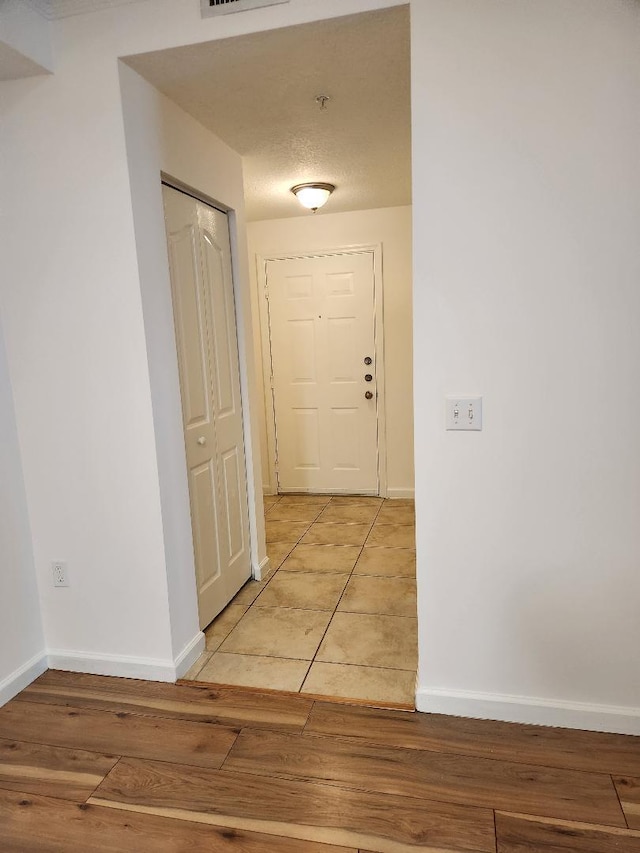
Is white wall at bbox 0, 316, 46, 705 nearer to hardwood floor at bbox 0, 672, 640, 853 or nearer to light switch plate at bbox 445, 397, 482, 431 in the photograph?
hardwood floor at bbox 0, 672, 640, 853

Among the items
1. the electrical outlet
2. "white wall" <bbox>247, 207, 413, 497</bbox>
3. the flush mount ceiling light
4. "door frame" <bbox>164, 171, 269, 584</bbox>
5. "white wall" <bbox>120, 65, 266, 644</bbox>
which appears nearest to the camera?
"white wall" <bbox>120, 65, 266, 644</bbox>

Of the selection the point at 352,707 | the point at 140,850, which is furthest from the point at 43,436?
the point at 352,707

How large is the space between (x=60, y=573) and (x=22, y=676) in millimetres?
425

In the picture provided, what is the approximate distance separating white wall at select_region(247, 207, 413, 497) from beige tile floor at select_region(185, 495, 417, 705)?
31.2 inches

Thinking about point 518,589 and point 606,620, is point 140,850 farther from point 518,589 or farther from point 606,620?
point 606,620

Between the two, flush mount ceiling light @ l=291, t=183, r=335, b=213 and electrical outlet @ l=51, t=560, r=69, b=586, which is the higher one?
flush mount ceiling light @ l=291, t=183, r=335, b=213

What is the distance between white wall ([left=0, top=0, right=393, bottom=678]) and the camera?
1.93 meters

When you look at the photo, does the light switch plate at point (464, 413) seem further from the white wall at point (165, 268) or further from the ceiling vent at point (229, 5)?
the ceiling vent at point (229, 5)

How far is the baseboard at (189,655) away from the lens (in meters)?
2.21

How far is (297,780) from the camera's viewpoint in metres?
1.65

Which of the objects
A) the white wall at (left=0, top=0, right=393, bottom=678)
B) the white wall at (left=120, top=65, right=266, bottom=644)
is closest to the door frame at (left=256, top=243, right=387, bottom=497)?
the white wall at (left=120, top=65, right=266, bottom=644)

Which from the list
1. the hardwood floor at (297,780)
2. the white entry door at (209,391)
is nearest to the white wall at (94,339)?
the white entry door at (209,391)

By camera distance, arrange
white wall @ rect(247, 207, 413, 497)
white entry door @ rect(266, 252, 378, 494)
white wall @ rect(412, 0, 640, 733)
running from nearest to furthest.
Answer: white wall @ rect(412, 0, 640, 733) → white wall @ rect(247, 207, 413, 497) → white entry door @ rect(266, 252, 378, 494)

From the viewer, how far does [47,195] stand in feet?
6.59
